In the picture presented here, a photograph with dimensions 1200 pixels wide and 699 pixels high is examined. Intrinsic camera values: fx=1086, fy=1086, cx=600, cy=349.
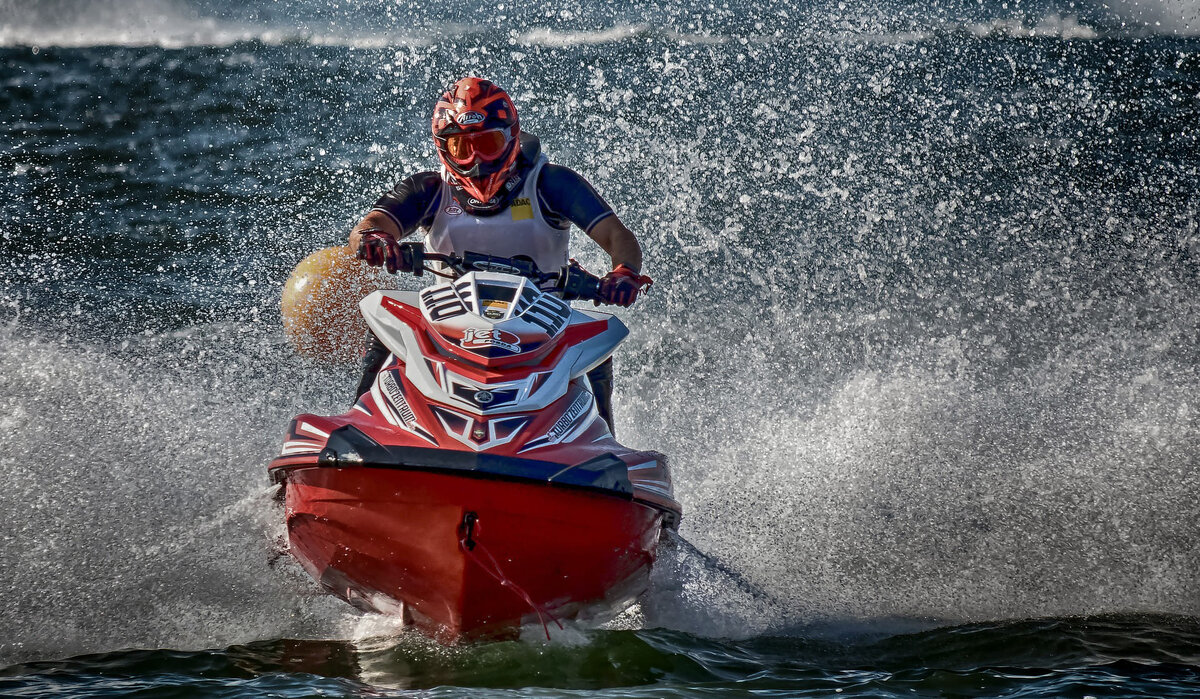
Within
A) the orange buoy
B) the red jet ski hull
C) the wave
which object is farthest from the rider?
the wave

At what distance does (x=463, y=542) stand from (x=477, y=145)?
5.88 feet

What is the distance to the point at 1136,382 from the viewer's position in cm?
630

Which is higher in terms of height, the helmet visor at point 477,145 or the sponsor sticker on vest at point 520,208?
the helmet visor at point 477,145

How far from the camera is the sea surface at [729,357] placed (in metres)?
4.04

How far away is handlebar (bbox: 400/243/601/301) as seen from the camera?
13.8ft

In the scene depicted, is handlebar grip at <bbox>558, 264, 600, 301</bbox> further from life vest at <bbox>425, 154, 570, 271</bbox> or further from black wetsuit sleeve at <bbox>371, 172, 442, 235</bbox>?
black wetsuit sleeve at <bbox>371, 172, 442, 235</bbox>

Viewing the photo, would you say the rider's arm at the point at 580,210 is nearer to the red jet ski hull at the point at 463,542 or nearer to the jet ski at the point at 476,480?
the jet ski at the point at 476,480

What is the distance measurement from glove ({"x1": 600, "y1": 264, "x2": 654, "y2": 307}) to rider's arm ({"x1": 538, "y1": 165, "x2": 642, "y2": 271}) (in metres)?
0.35

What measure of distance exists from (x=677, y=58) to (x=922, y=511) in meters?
9.35

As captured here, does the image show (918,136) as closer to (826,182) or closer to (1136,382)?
(826,182)

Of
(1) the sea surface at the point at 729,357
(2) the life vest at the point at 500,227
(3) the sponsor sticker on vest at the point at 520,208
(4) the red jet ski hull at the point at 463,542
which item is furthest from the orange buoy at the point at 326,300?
(4) the red jet ski hull at the point at 463,542

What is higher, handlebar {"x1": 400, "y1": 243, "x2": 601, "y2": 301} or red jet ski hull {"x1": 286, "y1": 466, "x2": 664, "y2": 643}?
handlebar {"x1": 400, "y1": 243, "x2": 601, "y2": 301}

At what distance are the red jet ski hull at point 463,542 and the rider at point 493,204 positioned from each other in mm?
981

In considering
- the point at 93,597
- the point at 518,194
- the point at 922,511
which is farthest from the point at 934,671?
the point at 93,597
